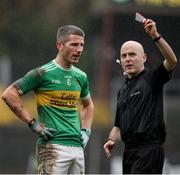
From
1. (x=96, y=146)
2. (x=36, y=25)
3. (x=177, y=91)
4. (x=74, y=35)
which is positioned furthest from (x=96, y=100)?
(x=74, y=35)

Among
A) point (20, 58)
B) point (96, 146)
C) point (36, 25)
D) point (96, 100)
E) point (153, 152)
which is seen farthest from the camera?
point (36, 25)

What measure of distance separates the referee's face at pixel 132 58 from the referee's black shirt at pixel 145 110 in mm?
82

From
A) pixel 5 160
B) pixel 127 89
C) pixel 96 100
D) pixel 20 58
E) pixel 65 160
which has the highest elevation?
pixel 20 58

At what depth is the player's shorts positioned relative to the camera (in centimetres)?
838

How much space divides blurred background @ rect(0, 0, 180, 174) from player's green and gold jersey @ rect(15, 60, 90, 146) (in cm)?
718

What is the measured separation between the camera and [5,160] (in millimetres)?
21281

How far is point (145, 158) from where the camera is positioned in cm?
820

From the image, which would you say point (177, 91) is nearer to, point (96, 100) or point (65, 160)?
point (96, 100)

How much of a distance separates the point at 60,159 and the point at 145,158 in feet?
2.46

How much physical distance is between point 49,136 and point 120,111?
2.13 feet

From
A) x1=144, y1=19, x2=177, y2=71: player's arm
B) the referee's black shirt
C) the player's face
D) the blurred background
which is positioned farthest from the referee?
the blurred background

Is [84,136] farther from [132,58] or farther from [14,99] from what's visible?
[132,58]

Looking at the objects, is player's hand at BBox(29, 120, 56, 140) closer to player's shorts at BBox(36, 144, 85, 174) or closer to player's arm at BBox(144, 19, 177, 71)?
player's shorts at BBox(36, 144, 85, 174)

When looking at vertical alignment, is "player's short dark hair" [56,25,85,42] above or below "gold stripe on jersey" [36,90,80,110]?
above
